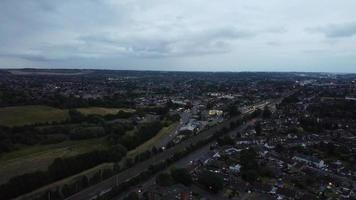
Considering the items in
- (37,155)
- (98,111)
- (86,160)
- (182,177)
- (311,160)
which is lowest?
(37,155)

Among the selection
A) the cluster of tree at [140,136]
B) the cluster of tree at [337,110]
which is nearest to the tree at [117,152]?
the cluster of tree at [140,136]

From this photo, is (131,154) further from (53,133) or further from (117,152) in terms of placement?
(53,133)

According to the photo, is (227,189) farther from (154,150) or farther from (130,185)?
(154,150)

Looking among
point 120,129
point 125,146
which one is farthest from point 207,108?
point 125,146

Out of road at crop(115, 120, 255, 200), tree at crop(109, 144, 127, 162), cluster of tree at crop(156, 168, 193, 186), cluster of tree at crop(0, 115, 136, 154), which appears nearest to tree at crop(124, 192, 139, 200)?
road at crop(115, 120, 255, 200)

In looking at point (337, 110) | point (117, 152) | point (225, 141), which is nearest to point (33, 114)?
point (117, 152)
